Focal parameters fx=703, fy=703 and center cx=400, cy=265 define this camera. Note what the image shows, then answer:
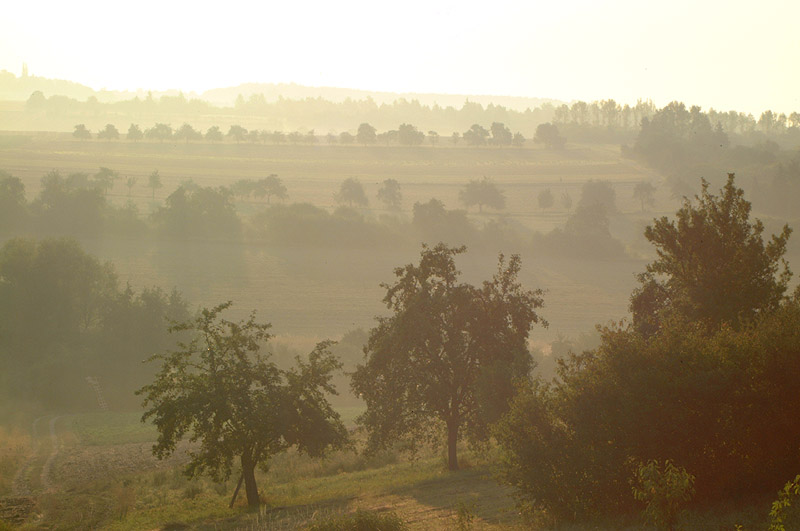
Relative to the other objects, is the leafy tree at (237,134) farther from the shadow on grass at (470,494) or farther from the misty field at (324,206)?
the shadow on grass at (470,494)

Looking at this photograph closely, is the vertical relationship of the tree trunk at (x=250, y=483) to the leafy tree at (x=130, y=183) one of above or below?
below

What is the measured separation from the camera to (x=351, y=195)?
393ft

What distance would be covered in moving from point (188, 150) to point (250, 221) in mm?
60763

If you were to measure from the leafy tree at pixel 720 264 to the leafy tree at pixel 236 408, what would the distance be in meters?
12.8

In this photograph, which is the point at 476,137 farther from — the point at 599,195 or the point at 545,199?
the point at 599,195

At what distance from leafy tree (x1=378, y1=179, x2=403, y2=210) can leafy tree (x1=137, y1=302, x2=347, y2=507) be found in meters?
94.7

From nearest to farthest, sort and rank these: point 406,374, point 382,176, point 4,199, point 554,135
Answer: point 406,374
point 4,199
point 382,176
point 554,135

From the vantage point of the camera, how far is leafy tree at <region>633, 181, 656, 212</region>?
400 ft

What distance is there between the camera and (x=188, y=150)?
153625 millimetres

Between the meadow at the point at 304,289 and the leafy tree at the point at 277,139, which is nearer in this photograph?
the meadow at the point at 304,289

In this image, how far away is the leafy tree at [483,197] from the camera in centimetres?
11912

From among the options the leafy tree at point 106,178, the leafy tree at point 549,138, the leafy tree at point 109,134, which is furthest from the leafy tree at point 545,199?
the leafy tree at point 109,134

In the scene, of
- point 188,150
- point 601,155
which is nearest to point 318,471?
point 188,150

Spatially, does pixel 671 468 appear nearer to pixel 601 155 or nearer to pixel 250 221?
pixel 250 221
